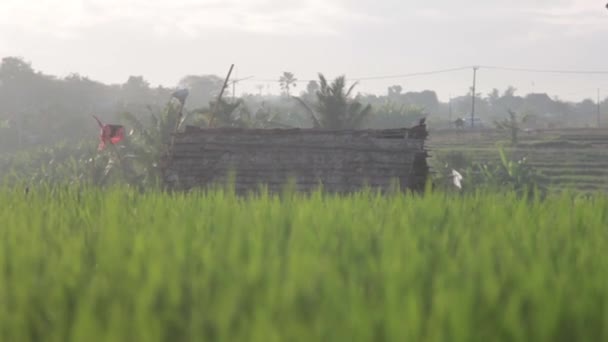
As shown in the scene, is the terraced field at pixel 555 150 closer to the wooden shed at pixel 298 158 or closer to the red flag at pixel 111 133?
the red flag at pixel 111 133

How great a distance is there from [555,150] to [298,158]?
3462 cm

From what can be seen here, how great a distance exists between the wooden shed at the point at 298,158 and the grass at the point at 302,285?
8497 mm

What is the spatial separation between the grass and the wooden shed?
8497mm

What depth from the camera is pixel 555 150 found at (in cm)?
4409

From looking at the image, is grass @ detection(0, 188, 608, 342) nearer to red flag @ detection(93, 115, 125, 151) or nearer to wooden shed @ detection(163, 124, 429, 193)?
wooden shed @ detection(163, 124, 429, 193)

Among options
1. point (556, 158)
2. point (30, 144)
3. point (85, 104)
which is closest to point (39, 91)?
point (85, 104)

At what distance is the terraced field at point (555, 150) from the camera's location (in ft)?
121

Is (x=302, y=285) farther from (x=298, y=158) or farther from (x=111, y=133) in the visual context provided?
(x=111, y=133)

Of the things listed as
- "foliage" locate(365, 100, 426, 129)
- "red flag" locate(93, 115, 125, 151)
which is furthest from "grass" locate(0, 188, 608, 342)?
"foliage" locate(365, 100, 426, 129)

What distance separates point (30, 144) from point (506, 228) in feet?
183

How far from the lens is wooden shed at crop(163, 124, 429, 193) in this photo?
11.9 m

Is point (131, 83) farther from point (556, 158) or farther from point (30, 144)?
point (556, 158)

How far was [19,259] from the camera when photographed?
2.54 metres

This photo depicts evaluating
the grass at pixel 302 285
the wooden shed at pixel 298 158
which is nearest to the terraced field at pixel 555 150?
the wooden shed at pixel 298 158
